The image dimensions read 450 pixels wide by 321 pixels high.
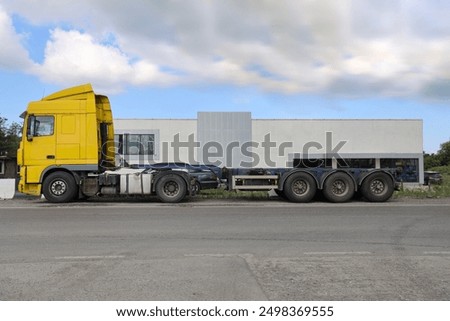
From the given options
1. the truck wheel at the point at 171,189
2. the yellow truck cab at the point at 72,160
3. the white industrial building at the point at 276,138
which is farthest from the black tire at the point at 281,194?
the white industrial building at the point at 276,138

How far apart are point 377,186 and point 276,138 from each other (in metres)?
24.7

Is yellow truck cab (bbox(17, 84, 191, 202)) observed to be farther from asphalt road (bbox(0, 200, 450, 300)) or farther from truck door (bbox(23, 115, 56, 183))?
asphalt road (bbox(0, 200, 450, 300))

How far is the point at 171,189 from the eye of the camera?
51.2 feet

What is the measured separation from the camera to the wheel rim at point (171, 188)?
15539 millimetres

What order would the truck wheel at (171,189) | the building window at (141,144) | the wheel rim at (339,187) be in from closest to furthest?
the truck wheel at (171,189), the wheel rim at (339,187), the building window at (141,144)

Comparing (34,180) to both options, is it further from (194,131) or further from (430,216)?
(194,131)

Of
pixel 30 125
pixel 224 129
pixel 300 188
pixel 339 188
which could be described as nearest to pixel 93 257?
pixel 30 125

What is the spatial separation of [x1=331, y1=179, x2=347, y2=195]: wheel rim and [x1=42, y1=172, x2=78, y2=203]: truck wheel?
9.09 m

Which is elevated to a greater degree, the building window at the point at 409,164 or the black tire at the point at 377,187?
the building window at the point at 409,164

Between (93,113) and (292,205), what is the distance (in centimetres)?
747

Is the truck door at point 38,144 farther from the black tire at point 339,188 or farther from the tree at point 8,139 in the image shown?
the tree at point 8,139

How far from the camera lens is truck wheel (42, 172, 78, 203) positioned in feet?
50.0

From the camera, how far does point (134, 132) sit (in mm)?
38812

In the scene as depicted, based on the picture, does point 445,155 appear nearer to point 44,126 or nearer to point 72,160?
point 72,160
